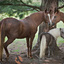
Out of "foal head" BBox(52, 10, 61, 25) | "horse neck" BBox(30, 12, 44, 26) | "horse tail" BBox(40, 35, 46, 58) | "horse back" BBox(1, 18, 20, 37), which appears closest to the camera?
"horse back" BBox(1, 18, 20, 37)

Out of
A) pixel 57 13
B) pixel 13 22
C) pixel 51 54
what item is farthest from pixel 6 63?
pixel 57 13

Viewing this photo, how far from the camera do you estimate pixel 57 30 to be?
5.25 metres

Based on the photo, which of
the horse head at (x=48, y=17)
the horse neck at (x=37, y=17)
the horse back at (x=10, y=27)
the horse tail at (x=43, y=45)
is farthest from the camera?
the horse neck at (x=37, y=17)

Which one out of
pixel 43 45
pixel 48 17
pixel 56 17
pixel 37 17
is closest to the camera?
pixel 43 45

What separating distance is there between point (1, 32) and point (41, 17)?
1869 mm

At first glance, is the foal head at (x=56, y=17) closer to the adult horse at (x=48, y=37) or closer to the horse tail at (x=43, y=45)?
the adult horse at (x=48, y=37)

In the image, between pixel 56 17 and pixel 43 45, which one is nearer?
pixel 43 45

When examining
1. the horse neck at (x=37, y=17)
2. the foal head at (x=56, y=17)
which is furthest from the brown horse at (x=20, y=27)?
the foal head at (x=56, y=17)

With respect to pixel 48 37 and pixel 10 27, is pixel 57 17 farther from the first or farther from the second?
pixel 10 27

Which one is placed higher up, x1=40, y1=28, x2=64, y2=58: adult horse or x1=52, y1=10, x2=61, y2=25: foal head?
x1=52, y1=10, x2=61, y2=25: foal head

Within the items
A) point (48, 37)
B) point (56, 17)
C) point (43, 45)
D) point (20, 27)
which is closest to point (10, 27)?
point (20, 27)

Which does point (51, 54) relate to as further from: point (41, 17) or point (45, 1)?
point (45, 1)

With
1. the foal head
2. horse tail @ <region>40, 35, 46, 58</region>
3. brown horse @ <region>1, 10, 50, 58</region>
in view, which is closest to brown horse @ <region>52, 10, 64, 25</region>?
the foal head

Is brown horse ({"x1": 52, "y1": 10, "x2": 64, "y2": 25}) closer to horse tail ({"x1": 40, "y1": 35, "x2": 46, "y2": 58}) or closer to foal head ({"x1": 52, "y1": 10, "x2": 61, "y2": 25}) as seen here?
foal head ({"x1": 52, "y1": 10, "x2": 61, "y2": 25})
